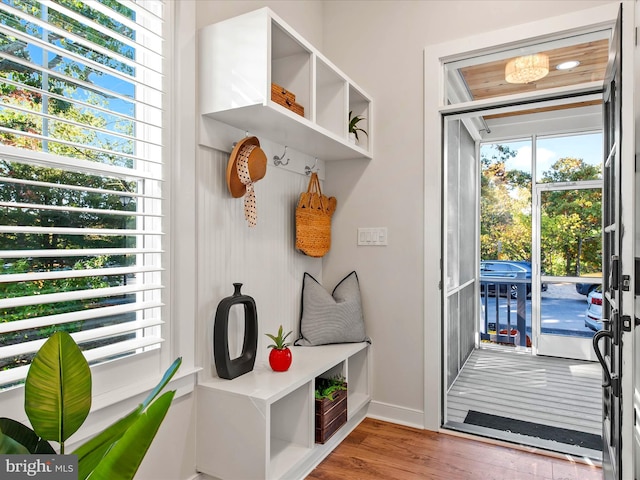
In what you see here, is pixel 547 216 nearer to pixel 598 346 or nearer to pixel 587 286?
pixel 587 286

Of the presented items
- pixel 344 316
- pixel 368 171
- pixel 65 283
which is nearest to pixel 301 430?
pixel 344 316

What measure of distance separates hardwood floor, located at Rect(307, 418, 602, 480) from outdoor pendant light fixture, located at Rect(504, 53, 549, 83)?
2039 mm

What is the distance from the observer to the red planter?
6.23ft

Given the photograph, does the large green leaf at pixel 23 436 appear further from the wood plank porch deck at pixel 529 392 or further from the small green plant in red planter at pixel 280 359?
the wood plank porch deck at pixel 529 392

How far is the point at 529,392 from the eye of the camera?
320 centimetres

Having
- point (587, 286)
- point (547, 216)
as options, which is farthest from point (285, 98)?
point (587, 286)

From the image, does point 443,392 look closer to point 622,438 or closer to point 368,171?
point 622,438

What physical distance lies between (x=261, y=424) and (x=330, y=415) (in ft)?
1.86

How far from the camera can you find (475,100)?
2379mm

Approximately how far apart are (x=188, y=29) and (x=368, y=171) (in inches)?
53.7

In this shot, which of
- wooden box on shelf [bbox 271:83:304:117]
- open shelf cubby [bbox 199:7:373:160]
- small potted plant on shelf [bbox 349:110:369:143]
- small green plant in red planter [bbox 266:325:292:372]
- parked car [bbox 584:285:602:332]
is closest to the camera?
open shelf cubby [bbox 199:7:373:160]

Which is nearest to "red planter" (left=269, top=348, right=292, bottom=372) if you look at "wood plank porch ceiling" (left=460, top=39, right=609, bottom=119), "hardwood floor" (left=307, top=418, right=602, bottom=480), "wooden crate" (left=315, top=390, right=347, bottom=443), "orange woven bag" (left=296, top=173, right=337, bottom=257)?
"wooden crate" (left=315, top=390, right=347, bottom=443)

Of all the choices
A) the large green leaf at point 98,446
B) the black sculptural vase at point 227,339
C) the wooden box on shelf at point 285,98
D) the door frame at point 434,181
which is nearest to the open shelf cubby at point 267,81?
the wooden box on shelf at point 285,98
